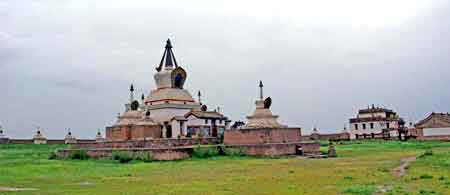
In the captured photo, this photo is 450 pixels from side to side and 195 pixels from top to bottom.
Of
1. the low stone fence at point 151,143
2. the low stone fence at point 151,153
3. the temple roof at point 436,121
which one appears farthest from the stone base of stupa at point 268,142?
the temple roof at point 436,121

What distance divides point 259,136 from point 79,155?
1342 cm

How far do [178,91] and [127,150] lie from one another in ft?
47.5

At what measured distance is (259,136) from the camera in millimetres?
39312

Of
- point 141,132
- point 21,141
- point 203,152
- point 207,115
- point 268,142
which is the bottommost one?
point 203,152

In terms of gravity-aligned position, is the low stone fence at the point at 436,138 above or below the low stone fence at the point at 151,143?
below

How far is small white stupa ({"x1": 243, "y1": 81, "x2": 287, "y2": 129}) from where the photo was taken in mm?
40703

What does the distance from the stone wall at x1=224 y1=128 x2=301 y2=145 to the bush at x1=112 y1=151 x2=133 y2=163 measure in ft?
30.1

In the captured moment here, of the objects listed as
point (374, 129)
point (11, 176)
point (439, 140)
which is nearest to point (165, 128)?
point (11, 176)

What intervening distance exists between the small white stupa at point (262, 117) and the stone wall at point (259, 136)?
657 mm

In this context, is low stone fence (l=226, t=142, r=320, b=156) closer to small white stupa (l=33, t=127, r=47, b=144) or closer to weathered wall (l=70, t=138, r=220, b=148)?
weathered wall (l=70, t=138, r=220, b=148)

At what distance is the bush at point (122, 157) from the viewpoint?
33894 millimetres

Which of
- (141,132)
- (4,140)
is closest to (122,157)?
(141,132)

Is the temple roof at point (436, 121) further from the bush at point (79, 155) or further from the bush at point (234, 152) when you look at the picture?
the bush at point (79, 155)

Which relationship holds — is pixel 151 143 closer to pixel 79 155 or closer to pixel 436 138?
pixel 79 155
